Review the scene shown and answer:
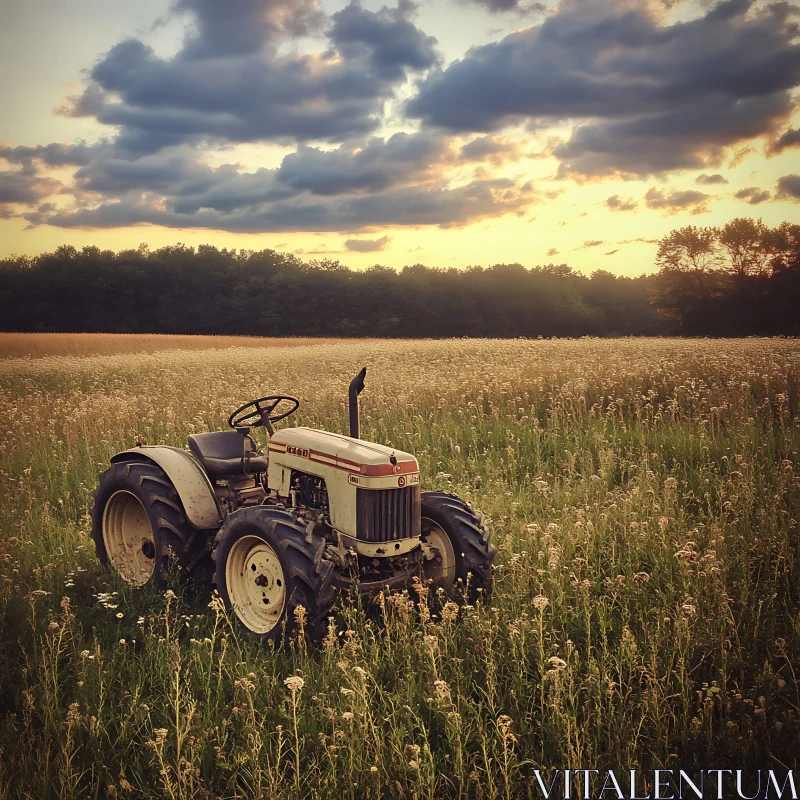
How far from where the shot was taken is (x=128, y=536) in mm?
5559

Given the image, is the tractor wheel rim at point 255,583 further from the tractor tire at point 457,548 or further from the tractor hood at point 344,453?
the tractor tire at point 457,548

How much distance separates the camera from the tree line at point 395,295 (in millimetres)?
48875

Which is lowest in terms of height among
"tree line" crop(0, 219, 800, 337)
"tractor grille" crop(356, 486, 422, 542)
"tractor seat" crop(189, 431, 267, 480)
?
"tractor grille" crop(356, 486, 422, 542)

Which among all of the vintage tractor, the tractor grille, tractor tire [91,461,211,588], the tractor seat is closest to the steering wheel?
the vintage tractor

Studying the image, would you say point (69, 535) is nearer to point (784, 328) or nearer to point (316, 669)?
point (316, 669)

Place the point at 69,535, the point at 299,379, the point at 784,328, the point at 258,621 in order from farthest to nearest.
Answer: the point at 784,328, the point at 299,379, the point at 69,535, the point at 258,621

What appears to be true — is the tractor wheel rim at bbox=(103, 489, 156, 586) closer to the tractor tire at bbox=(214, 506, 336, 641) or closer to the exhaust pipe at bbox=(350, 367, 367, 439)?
the tractor tire at bbox=(214, 506, 336, 641)

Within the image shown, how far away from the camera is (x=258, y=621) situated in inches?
165

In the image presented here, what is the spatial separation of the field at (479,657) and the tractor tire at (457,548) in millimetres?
177

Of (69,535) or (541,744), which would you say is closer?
(541,744)

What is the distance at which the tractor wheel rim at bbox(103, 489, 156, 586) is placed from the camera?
5.43 m

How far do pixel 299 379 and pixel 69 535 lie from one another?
8.60 m

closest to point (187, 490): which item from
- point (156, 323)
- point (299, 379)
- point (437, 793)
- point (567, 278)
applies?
point (437, 793)

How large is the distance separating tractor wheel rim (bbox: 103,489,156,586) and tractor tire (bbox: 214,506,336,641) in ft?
4.72
